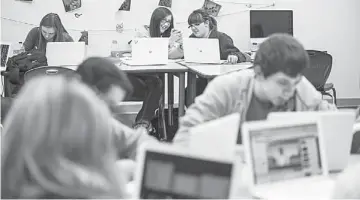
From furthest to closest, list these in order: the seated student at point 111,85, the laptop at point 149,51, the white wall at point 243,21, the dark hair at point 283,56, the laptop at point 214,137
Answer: the white wall at point 243,21
the laptop at point 149,51
the seated student at point 111,85
the dark hair at point 283,56
the laptop at point 214,137

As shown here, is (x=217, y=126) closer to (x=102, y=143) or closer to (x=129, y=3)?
(x=102, y=143)

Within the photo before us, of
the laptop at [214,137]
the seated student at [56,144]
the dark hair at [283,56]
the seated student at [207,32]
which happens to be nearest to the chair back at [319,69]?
the seated student at [207,32]

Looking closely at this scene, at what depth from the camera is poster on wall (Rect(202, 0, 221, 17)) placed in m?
5.41

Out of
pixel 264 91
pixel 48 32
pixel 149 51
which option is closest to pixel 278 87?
pixel 264 91

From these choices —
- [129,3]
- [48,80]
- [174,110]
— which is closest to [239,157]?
[48,80]

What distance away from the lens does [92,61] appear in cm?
199

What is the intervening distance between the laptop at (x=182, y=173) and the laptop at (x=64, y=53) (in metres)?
2.96

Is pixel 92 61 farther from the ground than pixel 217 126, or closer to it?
farther from the ground

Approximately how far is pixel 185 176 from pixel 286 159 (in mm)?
408

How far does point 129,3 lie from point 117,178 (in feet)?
14.6

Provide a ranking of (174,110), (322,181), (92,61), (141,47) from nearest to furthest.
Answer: (322,181) < (92,61) < (141,47) < (174,110)

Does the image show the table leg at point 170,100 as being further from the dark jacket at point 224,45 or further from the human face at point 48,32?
the human face at point 48,32

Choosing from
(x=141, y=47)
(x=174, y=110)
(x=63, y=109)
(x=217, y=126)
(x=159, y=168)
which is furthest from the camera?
(x=174, y=110)

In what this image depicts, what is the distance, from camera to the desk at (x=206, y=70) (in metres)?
3.79
